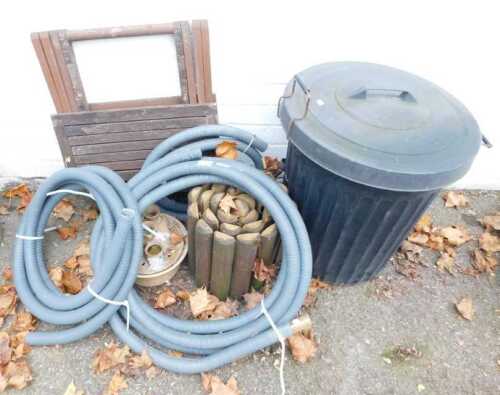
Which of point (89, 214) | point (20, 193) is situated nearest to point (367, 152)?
point (89, 214)

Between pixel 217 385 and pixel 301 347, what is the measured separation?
0.55 metres

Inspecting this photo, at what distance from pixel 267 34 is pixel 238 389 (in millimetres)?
2325

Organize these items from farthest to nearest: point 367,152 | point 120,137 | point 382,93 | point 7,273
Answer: point 120,137 < point 7,273 < point 382,93 < point 367,152

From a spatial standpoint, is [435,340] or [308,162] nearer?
[308,162]

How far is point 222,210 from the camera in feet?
7.25

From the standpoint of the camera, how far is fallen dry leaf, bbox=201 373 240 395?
215 cm

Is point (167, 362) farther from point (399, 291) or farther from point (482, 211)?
point (482, 211)

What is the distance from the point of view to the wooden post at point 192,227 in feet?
7.16

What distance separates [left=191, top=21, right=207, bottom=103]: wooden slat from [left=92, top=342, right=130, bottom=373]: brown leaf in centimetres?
179

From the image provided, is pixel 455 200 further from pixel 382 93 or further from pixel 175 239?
pixel 175 239

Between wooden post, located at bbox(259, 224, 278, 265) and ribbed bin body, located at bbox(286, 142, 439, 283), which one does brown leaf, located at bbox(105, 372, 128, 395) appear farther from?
ribbed bin body, located at bbox(286, 142, 439, 283)

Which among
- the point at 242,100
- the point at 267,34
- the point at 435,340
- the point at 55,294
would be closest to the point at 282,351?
the point at 435,340

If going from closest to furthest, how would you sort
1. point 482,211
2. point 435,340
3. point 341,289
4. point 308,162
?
point 308,162 < point 435,340 < point 341,289 < point 482,211

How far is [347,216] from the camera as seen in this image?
7.01 ft
